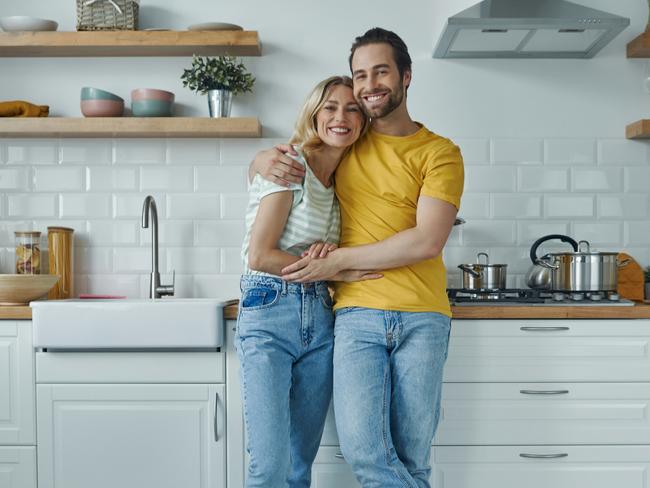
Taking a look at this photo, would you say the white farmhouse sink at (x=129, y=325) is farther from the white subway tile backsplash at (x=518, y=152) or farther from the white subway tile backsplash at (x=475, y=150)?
the white subway tile backsplash at (x=518, y=152)

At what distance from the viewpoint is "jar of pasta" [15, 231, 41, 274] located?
3.09 meters

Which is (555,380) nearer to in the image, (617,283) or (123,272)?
(617,283)

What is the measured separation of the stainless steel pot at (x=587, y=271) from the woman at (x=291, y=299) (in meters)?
1.05

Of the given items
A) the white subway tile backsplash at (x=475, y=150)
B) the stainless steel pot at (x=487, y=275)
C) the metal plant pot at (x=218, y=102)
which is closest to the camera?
the stainless steel pot at (x=487, y=275)

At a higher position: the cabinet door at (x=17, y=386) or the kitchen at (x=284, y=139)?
the kitchen at (x=284, y=139)

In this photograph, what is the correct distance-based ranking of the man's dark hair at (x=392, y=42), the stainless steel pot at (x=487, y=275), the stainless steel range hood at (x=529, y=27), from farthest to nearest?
1. the stainless steel pot at (x=487, y=275)
2. the stainless steel range hood at (x=529, y=27)
3. the man's dark hair at (x=392, y=42)

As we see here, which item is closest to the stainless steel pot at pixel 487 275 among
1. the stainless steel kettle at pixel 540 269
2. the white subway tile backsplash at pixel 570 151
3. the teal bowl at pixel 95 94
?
the stainless steel kettle at pixel 540 269

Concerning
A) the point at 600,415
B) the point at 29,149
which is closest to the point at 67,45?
the point at 29,149

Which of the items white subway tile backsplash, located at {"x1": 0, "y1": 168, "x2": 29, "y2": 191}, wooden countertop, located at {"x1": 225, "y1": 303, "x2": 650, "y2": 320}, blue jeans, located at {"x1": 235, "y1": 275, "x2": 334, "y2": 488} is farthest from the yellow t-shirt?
white subway tile backsplash, located at {"x1": 0, "y1": 168, "x2": 29, "y2": 191}

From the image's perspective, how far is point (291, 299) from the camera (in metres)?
2.14

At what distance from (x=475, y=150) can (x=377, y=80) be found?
1183 mm

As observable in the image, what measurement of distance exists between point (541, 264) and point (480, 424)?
27.7 inches

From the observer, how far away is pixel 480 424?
2574mm

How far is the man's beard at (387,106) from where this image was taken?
2.15 m
